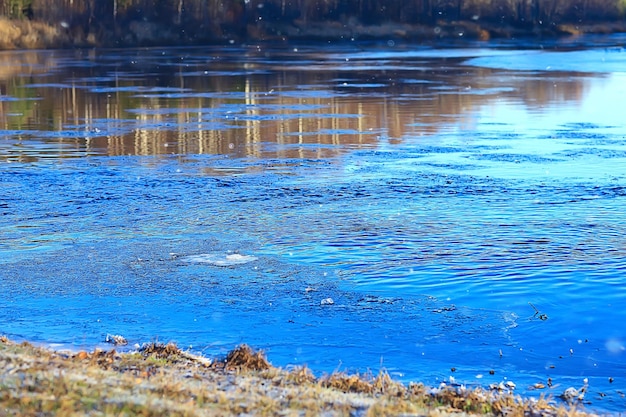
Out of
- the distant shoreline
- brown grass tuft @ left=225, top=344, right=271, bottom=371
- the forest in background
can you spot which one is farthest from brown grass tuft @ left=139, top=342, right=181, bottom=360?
the forest in background

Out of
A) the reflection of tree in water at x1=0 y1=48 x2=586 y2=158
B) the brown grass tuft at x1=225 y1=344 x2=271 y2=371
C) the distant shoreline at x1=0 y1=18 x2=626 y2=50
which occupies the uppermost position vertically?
the distant shoreline at x1=0 y1=18 x2=626 y2=50

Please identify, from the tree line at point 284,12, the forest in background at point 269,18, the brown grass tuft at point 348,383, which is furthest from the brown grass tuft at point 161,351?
the tree line at point 284,12

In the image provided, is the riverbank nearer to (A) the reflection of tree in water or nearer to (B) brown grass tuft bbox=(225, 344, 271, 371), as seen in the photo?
(B) brown grass tuft bbox=(225, 344, 271, 371)

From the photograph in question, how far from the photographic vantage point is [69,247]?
400 inches

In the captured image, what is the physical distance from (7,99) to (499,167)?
1627cm

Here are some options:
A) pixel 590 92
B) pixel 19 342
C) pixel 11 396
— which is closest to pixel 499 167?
pixel 19 342

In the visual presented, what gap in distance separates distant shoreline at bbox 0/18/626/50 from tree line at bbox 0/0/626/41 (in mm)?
955

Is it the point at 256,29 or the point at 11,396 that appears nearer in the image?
the point at 11,396

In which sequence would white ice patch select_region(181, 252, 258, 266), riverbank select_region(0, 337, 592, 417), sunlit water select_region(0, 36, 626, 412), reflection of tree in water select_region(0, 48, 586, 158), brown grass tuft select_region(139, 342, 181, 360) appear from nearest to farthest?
riverbank select_region(0, 337, 592, 417), brown grass tuft select_region(139, 342, 181, 360), sunlit water select_region(0, 36, 626, 412), white ice patch select_region(181, 252, 258, 266), reflection of tree in water select_region(0, 48, 586, 158)

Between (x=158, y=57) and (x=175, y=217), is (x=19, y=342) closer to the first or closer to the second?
(x=175, y=217)

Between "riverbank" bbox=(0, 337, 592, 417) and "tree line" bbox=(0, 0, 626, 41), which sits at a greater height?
"tree line" bbox=(0, 0, 626, 41)

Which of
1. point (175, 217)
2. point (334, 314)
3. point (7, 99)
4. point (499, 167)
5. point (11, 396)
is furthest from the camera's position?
point (7, 99)

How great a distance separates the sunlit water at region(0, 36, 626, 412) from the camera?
7418 mm

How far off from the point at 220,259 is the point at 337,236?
1417 millimetres
